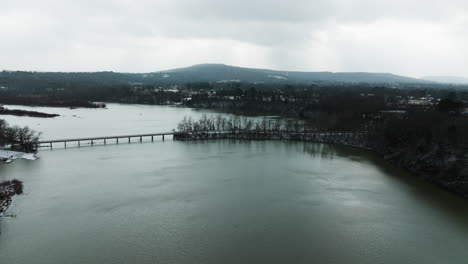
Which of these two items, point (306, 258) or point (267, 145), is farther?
point (267, 145)

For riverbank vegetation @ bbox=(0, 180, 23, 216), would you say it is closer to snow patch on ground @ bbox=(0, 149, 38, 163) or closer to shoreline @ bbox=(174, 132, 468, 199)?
snow patch on ground @ bbox=(0, 149, 38, 163)

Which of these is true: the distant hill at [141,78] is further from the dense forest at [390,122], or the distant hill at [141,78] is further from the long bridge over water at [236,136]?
the long bridge over water at [236,136]

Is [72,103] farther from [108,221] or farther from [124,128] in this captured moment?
[108,221]

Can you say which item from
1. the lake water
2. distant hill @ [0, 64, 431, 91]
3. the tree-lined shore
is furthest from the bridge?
distant hill @ [0, 64, 431, 91]

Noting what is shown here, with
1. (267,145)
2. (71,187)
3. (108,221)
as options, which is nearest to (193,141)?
(267,145)

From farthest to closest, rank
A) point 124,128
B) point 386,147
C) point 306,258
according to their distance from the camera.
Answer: point 124,128
point 386,147
point 306,258

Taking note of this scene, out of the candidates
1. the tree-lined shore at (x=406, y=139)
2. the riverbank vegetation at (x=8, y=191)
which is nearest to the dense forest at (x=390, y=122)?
the tree-lined shore at (x=406, y=139)

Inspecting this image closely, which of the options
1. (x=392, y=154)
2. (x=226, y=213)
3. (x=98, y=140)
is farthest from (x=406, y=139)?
(x=98, y=140)
